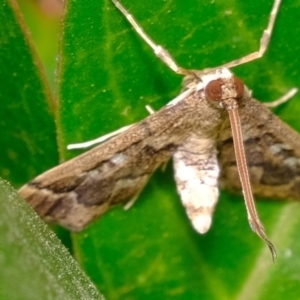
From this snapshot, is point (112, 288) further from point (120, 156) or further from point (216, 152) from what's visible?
point (216, 152)

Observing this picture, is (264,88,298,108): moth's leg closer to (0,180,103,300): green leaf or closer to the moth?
the moth

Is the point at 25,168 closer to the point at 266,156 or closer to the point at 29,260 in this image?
the point at 29,260

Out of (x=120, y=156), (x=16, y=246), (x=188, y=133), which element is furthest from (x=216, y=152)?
(x=16, y=246)

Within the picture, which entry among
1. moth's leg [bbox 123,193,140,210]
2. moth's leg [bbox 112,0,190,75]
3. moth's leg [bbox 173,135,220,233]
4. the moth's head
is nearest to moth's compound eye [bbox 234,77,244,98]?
the moth's head

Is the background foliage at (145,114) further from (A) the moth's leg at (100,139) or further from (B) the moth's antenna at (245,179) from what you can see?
(B) the moth's antenna at (245,179)

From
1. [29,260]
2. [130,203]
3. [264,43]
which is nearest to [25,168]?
[130,203]

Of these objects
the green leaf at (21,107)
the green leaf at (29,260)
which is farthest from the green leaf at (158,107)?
the green leaf at (29,260)
